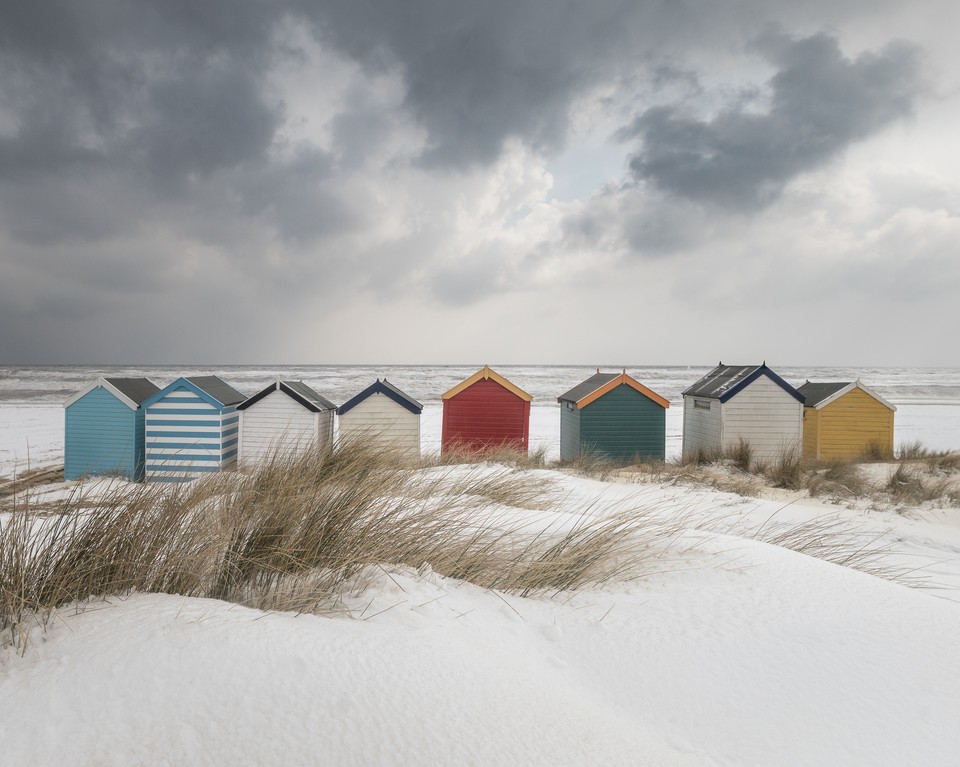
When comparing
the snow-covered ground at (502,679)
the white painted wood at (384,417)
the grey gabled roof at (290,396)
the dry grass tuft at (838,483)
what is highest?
the grey gabled roof at (290,396)

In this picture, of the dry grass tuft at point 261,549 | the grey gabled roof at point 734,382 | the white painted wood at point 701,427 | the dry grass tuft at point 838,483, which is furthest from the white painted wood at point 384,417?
the dry grass tuft at point 261,549

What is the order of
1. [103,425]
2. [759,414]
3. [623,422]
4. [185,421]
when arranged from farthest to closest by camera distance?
[759,414] < [623,422] < [103,425] < [185,421]

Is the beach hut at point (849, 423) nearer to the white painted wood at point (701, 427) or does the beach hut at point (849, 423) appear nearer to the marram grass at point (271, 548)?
the white painted wood at point (701, 427)

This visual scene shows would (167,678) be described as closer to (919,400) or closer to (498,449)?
(498,449)

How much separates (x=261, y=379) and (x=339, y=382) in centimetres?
859

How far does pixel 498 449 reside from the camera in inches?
438

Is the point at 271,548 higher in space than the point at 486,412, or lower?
lower

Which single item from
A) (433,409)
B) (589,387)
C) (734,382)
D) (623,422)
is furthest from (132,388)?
(433,409)

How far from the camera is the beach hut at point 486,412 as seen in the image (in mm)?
12508

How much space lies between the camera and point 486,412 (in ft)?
41.2

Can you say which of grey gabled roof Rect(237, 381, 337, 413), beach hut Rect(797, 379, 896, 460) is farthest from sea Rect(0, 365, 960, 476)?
beach hut Rect(797, 379, 896, 460)

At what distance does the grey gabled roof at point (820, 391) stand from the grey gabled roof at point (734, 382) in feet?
3.63

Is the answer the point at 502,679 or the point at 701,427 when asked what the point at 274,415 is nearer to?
the point at 701,427

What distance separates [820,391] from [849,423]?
0.93m
